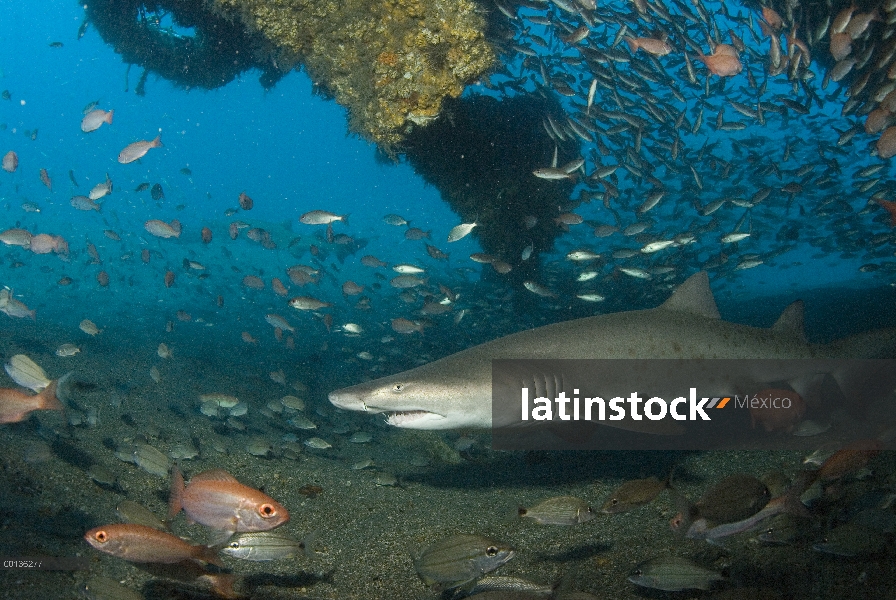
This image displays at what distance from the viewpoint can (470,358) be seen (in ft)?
11.0

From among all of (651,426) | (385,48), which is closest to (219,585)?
(651,426)

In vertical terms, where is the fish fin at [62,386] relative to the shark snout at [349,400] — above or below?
above

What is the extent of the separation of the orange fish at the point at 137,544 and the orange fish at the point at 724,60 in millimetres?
9795

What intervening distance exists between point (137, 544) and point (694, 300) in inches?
185

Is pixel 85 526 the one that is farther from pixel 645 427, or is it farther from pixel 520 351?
pixel 645 427

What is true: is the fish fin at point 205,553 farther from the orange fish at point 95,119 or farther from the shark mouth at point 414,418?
the orange fish at point 95,119

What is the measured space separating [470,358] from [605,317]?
4.13ft

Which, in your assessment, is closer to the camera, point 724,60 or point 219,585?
point 219,585

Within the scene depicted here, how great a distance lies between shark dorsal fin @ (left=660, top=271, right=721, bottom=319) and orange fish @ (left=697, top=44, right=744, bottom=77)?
568 centimetres

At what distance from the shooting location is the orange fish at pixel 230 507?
2836 mm

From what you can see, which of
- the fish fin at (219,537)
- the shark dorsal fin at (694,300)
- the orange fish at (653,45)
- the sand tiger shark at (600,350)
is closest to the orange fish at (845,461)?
the sand tiger shark at (600,350)

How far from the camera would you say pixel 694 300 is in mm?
4152

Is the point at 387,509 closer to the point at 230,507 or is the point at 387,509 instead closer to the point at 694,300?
the point at 230,507

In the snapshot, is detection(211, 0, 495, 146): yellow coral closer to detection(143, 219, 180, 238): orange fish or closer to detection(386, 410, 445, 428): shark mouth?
detection(386, 410, 445, 428): shark mouth
